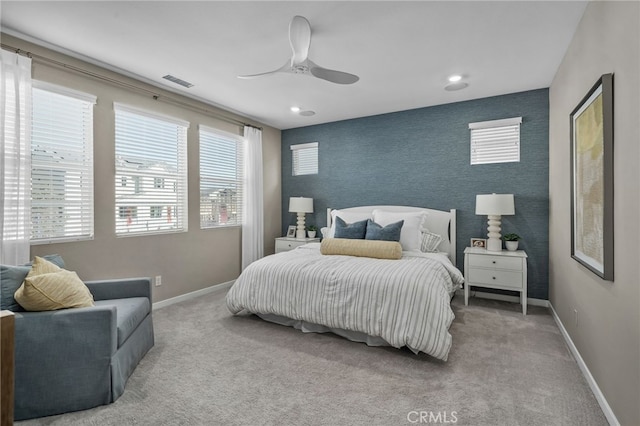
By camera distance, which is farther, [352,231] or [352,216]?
[352,216]

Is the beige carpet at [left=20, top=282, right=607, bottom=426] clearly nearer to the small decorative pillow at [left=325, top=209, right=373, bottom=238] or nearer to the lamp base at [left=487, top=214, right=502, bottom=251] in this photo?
the lamp base at [left=487, top=214, right=502, bottom=251]

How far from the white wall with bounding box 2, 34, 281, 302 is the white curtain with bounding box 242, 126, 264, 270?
14cm

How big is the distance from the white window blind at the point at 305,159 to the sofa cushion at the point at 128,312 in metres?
3.54

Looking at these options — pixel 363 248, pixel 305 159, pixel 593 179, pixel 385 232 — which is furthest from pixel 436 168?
pixel 593 179

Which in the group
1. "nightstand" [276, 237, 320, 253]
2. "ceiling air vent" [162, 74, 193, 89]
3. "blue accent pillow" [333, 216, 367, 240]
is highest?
"ceiling air vent" [162, 74, 193, 89]

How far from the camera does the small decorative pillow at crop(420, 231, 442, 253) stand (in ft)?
13.4

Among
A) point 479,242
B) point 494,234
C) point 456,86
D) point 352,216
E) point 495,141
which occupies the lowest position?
point 479,242

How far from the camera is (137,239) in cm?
354

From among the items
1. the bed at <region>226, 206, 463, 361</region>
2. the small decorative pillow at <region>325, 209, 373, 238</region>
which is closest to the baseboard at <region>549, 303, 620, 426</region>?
the bed at <region>226, 206, 463, 361</region>

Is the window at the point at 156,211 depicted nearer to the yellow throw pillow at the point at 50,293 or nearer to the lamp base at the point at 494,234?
the yellow throw pillow at the point at 50,293

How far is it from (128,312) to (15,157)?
1604 mm

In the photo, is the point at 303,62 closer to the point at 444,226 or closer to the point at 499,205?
the point at 499,205

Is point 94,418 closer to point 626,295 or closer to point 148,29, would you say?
point 148,29

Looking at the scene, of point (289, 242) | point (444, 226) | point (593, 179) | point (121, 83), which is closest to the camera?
point (593, 179)
